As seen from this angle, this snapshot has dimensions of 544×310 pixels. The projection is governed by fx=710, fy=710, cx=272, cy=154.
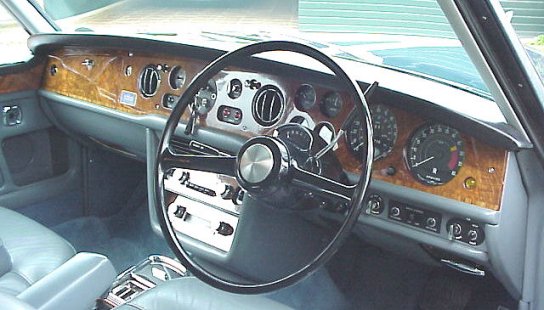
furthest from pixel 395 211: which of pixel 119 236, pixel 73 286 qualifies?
pixel 119 236

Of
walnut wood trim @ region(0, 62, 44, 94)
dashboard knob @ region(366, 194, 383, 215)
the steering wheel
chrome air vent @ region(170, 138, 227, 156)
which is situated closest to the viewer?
the steering wheel

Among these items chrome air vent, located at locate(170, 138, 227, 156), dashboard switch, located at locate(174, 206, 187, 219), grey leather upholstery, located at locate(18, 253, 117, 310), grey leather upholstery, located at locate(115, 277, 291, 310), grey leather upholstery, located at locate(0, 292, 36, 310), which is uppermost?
chrome air vent, located at locate(170, 138, 227, 156)

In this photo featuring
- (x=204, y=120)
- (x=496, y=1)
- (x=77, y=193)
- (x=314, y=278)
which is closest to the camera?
(x=496, y=1)

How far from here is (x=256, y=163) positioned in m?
1.63

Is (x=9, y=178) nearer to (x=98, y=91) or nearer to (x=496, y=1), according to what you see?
(x=98, y=91)

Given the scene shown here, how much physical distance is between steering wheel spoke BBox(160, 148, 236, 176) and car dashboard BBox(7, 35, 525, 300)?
0.18m

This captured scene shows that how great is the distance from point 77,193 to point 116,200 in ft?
0.62

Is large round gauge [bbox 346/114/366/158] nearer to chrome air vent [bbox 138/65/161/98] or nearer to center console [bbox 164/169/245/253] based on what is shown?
center console [bbox 164/169/245/253]

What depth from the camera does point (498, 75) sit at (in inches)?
58.4

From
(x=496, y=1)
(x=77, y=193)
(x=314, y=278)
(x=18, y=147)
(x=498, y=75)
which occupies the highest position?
(x=496, y=1)

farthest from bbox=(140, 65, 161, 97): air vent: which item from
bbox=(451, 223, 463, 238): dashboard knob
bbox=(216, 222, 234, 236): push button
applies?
bbox=(451, 223, 463, 238): dashboard knob

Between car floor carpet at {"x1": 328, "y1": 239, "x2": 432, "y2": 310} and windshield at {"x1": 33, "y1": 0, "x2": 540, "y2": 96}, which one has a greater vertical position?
windshield at {"x1": 33, "y1": 0, "x2": 540, "y2": 96}

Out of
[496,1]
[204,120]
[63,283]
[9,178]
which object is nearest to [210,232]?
[204,120]

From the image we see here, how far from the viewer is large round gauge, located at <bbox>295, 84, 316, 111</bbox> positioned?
1915 millimetres
